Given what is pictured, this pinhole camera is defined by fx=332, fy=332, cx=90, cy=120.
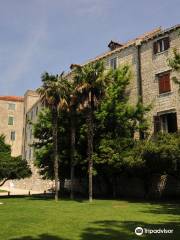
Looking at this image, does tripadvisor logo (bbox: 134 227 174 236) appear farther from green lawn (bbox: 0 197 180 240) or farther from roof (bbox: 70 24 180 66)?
roof (bbox: 70 24 180 66)

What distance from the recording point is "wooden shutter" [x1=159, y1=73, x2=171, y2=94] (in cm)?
3496

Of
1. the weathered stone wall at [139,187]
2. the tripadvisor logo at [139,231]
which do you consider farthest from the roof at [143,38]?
the tripadvisor logo at [139,231]

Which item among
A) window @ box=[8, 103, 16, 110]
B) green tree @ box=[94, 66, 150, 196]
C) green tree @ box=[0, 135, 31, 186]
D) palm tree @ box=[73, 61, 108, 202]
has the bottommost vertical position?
green tree @ box=[0, 135, 31, 186]

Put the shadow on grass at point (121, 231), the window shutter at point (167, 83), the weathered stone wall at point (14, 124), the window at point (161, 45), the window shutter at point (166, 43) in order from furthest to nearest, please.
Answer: the weathered stone wall at point (14, 124) < the window at point (161, 45) < the window shutter at point (166, 43) < the window shutter at point (167, 83) < the shadow on grass at point (121, 231)

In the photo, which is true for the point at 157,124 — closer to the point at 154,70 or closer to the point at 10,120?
the point at 154,70

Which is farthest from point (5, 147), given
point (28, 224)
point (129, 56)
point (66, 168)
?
point (28, 224)

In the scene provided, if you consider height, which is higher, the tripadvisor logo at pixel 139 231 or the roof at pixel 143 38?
the roof at pixel 143 38

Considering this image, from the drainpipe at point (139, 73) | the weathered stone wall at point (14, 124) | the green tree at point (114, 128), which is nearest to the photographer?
the green tree at point (114, 128)

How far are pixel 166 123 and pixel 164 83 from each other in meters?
4.36

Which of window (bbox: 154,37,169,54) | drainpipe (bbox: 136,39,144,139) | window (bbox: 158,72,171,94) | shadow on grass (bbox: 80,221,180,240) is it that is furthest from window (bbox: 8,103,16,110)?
shadow on grass (bbox: 80,221,180,240)

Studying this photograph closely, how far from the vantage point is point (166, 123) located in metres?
34.6

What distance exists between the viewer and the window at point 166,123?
1331 inches

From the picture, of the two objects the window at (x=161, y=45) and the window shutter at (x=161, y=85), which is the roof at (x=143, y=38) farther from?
the window shutter at (x=161, y=85)

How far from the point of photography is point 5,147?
142 ft
